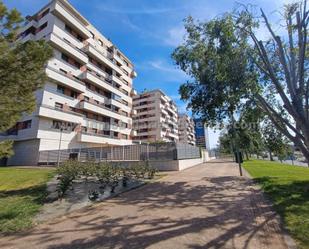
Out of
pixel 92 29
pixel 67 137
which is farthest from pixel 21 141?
pixel 92 29

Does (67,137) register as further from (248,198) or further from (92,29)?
(248,198)

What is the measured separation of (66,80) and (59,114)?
5153 mm

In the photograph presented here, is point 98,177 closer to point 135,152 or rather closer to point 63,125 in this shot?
point 135,152

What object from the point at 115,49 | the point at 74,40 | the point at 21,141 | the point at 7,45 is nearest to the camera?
the point at 7,45

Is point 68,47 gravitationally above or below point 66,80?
above

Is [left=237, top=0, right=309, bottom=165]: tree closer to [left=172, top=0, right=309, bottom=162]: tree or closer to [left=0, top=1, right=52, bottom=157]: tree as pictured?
[left=172, top=0, right=309, bottom=162]: tree

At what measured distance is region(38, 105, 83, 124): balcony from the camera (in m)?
27.4

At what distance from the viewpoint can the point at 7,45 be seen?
8211mm

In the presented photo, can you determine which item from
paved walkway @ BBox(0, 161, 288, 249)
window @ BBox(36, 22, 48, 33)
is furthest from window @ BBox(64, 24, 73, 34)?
paved walkway @ BBox(0, 161, 288, 249)

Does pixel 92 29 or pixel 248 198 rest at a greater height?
pixel 92 29

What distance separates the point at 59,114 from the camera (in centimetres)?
2944

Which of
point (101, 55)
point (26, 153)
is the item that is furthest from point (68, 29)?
point (26, 153)

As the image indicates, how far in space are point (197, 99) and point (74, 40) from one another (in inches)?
1097

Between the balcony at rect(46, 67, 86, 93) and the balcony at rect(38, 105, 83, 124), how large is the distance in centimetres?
392
